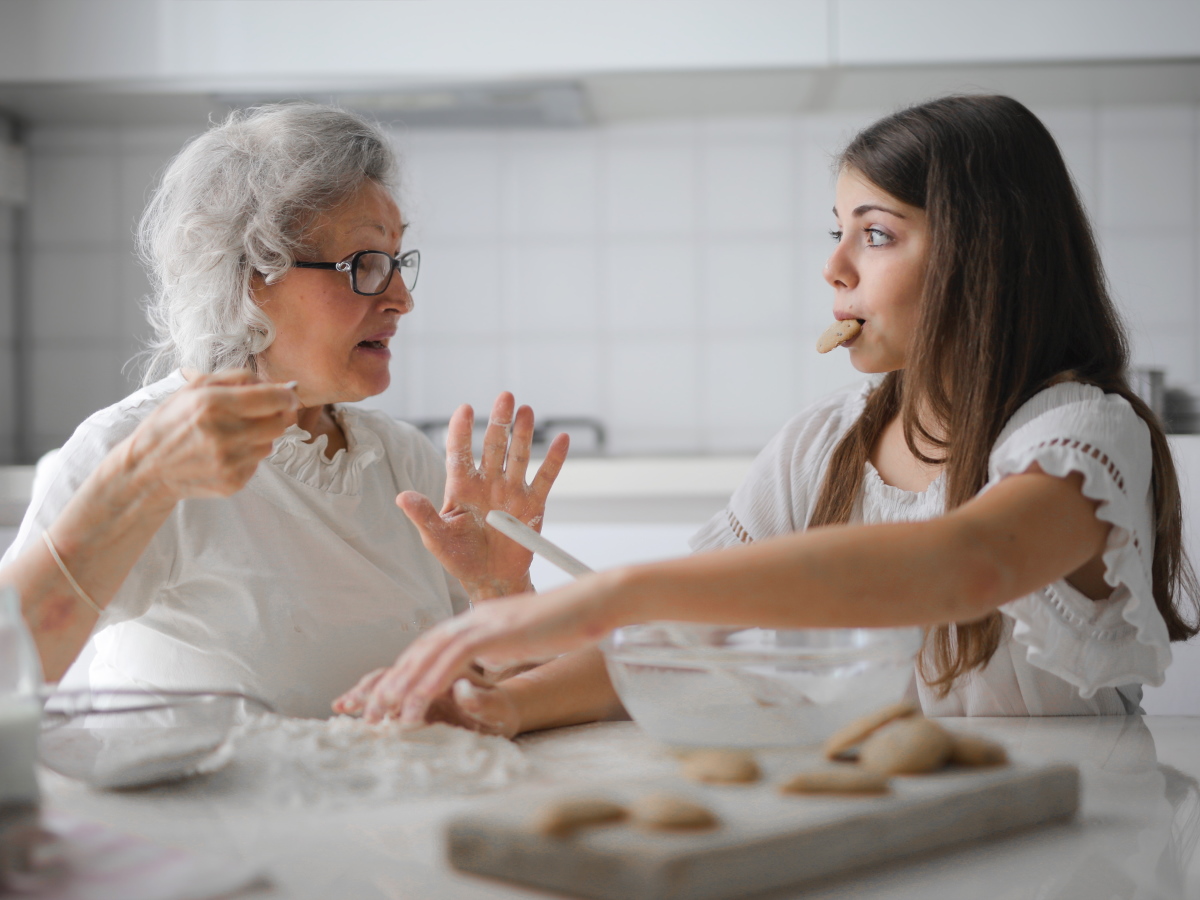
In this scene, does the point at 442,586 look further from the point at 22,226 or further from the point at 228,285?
the point at 22,226

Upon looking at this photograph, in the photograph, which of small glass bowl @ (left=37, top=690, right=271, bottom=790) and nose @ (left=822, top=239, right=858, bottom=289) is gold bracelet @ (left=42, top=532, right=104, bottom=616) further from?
nose @ (left=822, top=239, right=858, bottom=289)

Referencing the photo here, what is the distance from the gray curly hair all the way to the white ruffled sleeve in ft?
2.91

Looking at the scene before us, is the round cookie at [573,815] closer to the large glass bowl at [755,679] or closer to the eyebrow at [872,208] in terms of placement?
the large glass bowl at [755,679]

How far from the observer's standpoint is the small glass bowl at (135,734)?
0.65 metres

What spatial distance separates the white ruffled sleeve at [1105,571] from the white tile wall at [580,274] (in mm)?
2142

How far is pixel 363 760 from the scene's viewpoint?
683 mm

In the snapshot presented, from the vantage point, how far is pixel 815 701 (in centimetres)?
69

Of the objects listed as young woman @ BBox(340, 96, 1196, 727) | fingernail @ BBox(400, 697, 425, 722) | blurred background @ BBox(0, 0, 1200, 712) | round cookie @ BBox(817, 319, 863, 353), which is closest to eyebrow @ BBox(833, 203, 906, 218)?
young woman @ BBox(340, 96, 1196, 727)

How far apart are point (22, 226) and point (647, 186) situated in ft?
6.24

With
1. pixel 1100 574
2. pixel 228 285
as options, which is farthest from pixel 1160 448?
pixel 228 285

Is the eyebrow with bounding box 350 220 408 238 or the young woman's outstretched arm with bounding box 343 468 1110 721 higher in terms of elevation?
the eyebrow with bounding box 350 220 408 238

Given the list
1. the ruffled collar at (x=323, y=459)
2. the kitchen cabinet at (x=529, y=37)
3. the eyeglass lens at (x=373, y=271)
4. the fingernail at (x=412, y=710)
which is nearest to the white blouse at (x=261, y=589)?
the ruffled collar at (x=323, y=459)

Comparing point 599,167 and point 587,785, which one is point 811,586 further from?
point 599,167

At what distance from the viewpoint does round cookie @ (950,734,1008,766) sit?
24.9 inches
